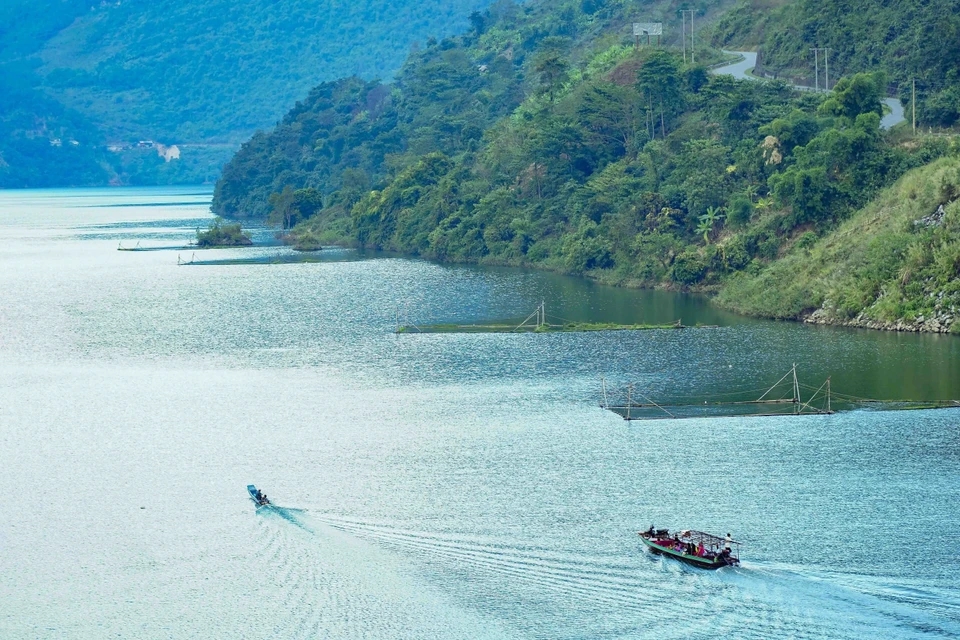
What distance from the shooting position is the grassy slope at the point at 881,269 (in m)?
64.4

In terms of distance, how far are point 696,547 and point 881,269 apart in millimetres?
37206

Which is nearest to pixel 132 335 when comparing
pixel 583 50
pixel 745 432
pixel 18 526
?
pixel 18 526

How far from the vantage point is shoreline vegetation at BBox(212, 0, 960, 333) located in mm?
69500

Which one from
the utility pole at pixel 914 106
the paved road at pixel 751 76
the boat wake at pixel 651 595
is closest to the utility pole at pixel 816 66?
the paved road at pixel 751 76

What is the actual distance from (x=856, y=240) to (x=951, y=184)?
646 centimetres

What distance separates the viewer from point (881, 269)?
220 feet

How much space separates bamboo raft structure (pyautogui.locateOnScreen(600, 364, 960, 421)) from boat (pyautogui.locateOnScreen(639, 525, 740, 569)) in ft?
47.0

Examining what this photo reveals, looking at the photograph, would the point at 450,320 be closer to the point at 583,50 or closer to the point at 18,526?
the point at 18,526

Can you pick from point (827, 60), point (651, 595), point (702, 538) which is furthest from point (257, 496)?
→ point (827, 60)

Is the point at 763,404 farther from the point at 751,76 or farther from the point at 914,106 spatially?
the point at 751,76

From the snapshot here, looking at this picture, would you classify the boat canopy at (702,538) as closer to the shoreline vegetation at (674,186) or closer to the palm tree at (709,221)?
the shoreline vegetation at (674,186)

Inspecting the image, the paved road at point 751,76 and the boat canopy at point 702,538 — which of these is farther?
the paved road at point 751,76

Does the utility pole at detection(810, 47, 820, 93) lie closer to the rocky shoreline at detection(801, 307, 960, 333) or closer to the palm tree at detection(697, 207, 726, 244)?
the palm tree at detection(697, 207, 726, 244)

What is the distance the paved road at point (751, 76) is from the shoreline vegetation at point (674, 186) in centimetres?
325
